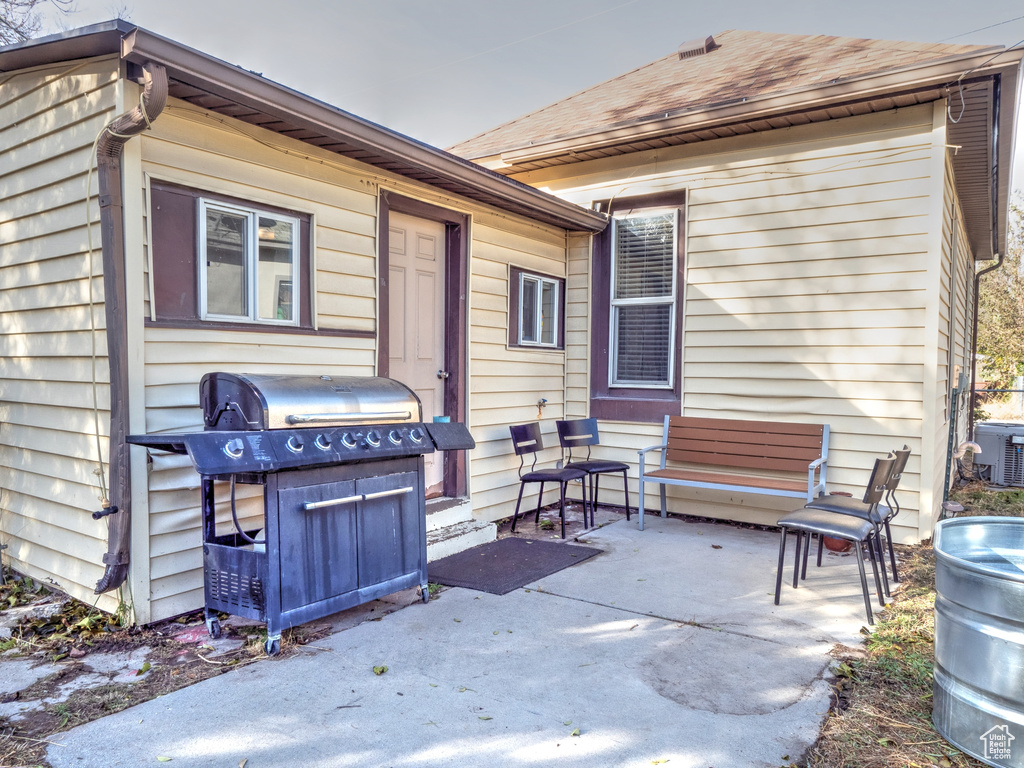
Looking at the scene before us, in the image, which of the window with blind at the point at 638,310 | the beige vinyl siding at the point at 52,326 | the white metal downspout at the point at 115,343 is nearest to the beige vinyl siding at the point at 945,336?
the window with blind at the point at 638,310

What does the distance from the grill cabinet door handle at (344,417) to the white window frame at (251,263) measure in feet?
2.99

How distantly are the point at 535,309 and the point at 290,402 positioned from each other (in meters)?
3.57

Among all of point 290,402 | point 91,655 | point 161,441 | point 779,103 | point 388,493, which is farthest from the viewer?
point 779,103

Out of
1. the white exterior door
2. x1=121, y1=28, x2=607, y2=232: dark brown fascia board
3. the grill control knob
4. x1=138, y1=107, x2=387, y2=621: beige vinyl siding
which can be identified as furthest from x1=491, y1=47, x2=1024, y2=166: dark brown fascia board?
the grill control knob

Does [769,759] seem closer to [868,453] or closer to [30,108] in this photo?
[868,453]

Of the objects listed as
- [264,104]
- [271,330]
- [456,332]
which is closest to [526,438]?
[456,332]

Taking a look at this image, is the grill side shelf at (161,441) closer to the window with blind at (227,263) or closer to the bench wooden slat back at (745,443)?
the window with blind at (227,263)

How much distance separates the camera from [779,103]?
17.1 feet

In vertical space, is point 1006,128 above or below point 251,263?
above

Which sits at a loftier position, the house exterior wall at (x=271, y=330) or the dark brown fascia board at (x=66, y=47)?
the dark brown fascia board at (x=66, y=47)

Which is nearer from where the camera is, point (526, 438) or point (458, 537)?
point (458, 537)

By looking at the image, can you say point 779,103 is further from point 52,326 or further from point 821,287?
point 52,326

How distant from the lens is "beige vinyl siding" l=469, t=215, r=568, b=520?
562 cm

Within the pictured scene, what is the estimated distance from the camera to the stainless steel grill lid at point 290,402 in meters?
3.14
